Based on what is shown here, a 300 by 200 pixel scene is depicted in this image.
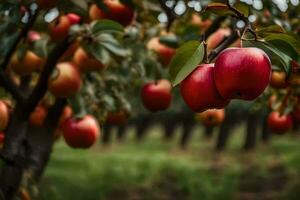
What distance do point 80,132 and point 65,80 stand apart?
336 millimetres

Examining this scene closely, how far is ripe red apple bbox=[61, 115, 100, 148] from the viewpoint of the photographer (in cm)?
245

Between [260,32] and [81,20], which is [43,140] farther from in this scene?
[260,32]

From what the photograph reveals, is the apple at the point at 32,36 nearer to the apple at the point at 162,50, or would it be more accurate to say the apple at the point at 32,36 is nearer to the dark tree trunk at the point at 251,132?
the apple at the point at 162,50

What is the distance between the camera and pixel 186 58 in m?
1.25

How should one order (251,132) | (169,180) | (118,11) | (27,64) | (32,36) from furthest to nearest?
(251,132) → (169,180) → (32,36) → (27,64) → (118,11)

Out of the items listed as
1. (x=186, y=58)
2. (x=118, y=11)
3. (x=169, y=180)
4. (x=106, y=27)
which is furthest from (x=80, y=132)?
(x=169, y=180)

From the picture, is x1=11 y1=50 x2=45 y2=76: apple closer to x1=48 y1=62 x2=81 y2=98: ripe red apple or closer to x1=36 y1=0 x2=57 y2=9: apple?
x1=48 y1=62 x2=81 y2=98: ripe red apple

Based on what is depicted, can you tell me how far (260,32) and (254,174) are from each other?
1011cm

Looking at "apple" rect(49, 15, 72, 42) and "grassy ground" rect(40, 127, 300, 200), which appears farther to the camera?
"grassy ground" rect(40, 127, 300, 200)

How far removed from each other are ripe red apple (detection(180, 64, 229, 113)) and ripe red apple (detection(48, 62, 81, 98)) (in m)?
0.99

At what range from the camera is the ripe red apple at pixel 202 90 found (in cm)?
121

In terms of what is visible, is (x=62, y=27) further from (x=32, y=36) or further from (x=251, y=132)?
(x=251, y=132)

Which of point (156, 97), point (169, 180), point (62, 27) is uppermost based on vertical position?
point (62, 27)

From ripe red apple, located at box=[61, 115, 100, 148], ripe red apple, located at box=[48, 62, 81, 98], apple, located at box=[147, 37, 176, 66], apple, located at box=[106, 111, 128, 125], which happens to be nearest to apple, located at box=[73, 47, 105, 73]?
ripe red apple, located at box=[48, 62, 81, 98]
